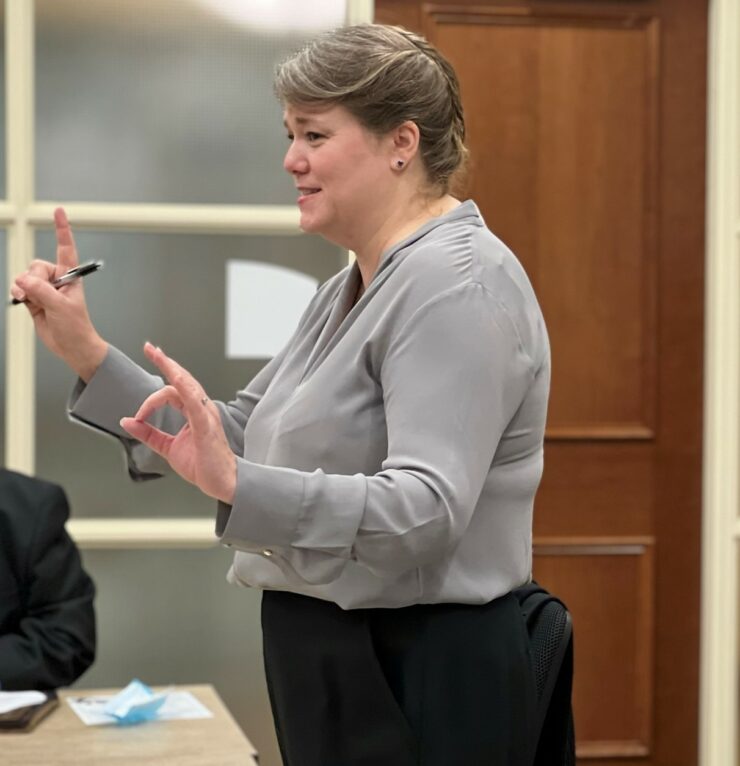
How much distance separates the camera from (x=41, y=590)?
2420 millimetres

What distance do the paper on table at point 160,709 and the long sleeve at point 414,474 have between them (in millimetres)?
817

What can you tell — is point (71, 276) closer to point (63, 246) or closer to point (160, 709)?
point (63, 246)

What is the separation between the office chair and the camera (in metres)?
1.43

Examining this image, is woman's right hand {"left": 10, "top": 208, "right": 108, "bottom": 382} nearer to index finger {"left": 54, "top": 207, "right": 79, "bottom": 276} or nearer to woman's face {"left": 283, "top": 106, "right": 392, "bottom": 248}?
index finger {"left": 54, "top": 207, "right": 79, "bottom": 276}

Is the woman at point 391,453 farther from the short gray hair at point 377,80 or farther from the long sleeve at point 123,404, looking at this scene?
the long sleeve at point 123,404

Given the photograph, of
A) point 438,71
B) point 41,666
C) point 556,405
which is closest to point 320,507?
point 438,71

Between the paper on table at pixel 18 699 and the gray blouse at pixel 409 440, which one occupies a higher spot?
the gray blouse at pixel 409 440

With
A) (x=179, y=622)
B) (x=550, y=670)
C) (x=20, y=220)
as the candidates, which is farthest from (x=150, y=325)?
(x=550, y=670)

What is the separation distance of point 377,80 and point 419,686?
2.01ft

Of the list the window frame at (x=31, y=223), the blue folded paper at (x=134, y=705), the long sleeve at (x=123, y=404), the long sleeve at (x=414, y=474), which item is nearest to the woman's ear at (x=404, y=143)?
the long sleeve at (x=414, y=474)

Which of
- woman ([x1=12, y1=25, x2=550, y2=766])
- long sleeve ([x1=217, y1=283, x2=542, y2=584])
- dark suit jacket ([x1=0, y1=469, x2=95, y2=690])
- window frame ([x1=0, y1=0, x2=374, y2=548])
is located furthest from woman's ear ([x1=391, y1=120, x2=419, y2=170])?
window frame ([x1=0, y1=0, x2=374, y2=548])

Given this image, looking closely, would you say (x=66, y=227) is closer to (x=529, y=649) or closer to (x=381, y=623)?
(x=381, y=623)

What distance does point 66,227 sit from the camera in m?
1.70

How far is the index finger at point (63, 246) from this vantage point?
65.6 inches
